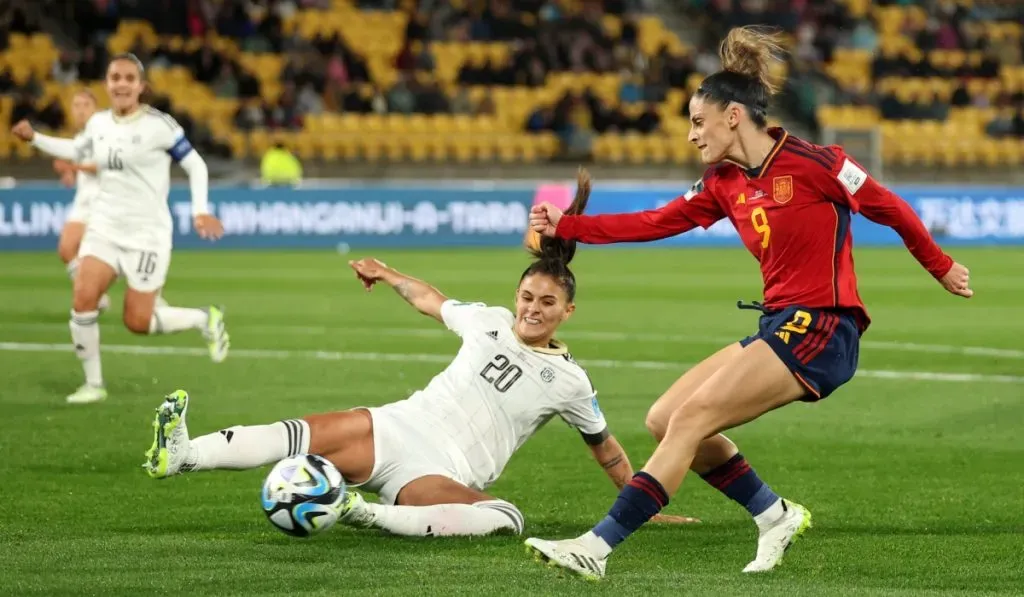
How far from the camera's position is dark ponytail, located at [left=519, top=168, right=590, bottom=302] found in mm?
6578

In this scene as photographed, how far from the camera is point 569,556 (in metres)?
5.41

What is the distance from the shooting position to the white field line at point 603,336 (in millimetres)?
14038

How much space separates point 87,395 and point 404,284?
4.43 meters

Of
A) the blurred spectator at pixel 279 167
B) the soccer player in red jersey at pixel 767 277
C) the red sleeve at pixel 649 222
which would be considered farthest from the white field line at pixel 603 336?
the blurred spectator at pixel 279 167

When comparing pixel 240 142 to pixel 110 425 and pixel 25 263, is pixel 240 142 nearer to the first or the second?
pixel 25 263

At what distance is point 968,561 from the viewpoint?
6168 millimetres

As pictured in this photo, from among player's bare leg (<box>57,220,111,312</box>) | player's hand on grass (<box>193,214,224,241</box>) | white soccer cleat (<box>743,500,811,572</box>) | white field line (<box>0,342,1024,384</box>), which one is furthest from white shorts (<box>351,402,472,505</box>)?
player's bare leg (<box>57,220,111,312</box>)

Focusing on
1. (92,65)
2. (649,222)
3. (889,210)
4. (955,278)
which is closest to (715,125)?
(649,222)

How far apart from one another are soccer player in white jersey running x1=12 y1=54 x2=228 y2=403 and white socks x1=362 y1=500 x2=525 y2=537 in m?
4.89

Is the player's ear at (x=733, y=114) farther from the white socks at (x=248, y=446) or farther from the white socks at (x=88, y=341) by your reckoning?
the white socks at (x=88, y=341)

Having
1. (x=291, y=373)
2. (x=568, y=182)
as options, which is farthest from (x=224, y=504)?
(x=568, y=182)

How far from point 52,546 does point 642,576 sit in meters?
2.27

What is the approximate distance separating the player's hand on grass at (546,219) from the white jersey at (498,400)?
0.65 meters

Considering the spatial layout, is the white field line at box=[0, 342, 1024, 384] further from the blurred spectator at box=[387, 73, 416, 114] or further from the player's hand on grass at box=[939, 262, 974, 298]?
the blurred spectator at box=[387, 73, 416, 114]
